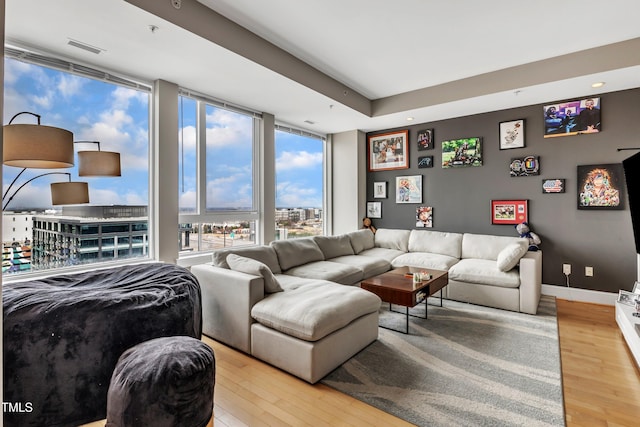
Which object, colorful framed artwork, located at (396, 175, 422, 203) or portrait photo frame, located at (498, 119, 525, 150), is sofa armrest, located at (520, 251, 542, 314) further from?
colorful framed artwork, located at (396, 175, 422, 203)

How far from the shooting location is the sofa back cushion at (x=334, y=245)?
4433 mm

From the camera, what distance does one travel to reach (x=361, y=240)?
5.14 m

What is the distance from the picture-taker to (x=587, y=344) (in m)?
2.74

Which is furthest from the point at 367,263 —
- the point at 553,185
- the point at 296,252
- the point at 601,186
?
the point at 601,186

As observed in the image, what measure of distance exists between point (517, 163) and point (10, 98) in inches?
218

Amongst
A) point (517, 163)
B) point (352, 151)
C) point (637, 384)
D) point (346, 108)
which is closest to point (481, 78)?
point (517, 163)

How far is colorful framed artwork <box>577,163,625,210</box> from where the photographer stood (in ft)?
12.3

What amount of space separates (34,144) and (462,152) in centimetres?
487

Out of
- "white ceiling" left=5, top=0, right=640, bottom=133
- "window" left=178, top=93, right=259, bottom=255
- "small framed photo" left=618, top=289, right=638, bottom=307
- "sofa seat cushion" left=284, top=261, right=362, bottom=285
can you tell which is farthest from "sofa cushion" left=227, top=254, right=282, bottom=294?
"small framed photo" left=618, top=289, right=638, bottom=307

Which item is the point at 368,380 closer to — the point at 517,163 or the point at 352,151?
the point at 517,163

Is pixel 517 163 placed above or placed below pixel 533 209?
above

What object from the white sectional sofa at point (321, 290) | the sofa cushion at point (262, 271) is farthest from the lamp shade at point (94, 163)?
Answer: the sofa cushion at point (262, 271)

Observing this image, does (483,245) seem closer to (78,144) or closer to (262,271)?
(262,271)

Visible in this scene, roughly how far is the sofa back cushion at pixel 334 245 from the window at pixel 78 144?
7.08 ft
